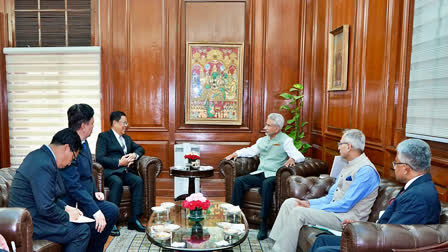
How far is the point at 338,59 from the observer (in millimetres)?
3992

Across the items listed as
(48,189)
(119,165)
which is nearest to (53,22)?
(119,165)

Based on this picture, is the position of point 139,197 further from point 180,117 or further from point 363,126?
point 363,126

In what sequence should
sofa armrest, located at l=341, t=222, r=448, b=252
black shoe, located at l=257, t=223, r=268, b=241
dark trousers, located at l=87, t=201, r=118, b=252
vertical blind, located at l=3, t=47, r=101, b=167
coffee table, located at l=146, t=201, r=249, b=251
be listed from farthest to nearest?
vertical blind, located at l=3, t=47, r=101, b=167, black shoe, located at l=257, t=223, r=268, b=241, dark trousers, located at l=87, t=201, r=118, b=252, coffee table, located at l=146, t=201, r=249, b=251, sofa armrest, located at l=341, t=222, r=448, b=252

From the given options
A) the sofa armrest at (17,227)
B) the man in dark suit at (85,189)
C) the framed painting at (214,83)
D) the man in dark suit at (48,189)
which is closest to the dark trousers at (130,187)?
the man in dark suit at (85,189)

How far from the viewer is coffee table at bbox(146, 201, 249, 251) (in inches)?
86.2

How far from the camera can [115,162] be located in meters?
3.77

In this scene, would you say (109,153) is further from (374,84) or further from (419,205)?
(419,205)

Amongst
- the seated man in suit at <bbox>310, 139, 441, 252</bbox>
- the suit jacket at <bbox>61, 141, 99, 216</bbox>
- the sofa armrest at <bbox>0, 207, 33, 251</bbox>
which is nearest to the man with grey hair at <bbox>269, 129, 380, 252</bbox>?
the seated man in suit at <bbox>310, 139, 441, 252</bbox>

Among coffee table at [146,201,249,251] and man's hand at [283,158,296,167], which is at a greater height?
man's hand at [283,158,296,167]

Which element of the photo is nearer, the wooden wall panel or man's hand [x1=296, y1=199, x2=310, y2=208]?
man's hand [x1=296, y1=199, x2=310, y2=208]

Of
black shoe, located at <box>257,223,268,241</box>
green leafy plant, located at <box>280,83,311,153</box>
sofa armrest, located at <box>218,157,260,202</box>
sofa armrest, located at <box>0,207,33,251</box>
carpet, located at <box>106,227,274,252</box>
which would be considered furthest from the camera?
green leafy plant, located at <box>280,83,311,153</box>

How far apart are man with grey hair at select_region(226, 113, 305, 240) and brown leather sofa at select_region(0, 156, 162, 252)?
3.32 ft

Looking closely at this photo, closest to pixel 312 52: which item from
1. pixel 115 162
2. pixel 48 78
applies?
pixel 115 162

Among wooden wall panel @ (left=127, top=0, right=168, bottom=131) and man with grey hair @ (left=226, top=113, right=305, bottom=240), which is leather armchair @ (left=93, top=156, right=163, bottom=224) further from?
wooden wall panel @ (left=127, top=0, right=168, bottom=131)
